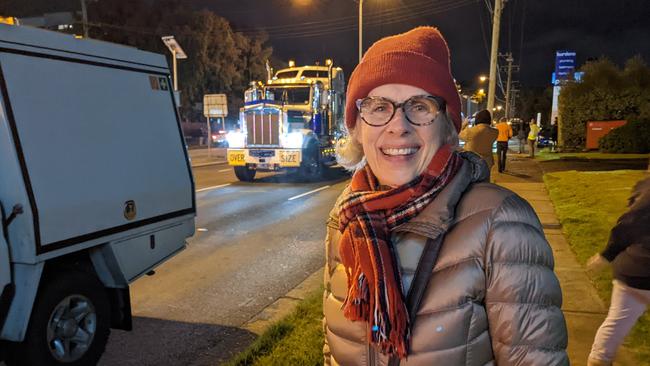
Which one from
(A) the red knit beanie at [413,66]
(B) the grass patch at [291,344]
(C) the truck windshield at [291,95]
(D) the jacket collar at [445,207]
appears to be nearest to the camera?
(D) the jacket collar at [445,207]

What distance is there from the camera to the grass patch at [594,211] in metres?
4.13

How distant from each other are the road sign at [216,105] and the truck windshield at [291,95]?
27.2ft

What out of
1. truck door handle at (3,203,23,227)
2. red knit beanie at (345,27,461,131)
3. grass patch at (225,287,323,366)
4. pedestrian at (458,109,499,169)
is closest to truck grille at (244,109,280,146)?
pedestrian at (458,109,499,169)

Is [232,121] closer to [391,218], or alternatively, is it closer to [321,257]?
[321,257]

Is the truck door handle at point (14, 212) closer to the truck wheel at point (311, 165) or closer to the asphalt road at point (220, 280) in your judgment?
Answer: the asphalt road at point (220, 280)

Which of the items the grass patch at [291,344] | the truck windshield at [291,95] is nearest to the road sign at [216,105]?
the truck windshield at [291,95]

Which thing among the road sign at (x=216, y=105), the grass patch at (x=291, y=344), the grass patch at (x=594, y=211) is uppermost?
the road sign at (x=216, y=105)

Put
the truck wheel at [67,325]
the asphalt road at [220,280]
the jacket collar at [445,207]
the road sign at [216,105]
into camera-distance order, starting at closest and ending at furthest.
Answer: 1. the jacket collar at [445,207]
2. the truck wheel at [67,325]
3. the asphalt road at [220,280]
4. the road sign at [216,105]

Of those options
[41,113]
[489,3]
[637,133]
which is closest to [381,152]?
[41,113]

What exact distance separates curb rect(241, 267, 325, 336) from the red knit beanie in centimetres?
332

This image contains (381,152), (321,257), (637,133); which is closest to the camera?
(381,152)

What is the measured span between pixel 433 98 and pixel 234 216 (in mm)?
8687

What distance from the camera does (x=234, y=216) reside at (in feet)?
32.8

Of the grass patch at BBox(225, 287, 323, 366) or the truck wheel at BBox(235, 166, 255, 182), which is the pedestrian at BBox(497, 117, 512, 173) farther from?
the grass patch at BBox(225, 287, 323, 366)
